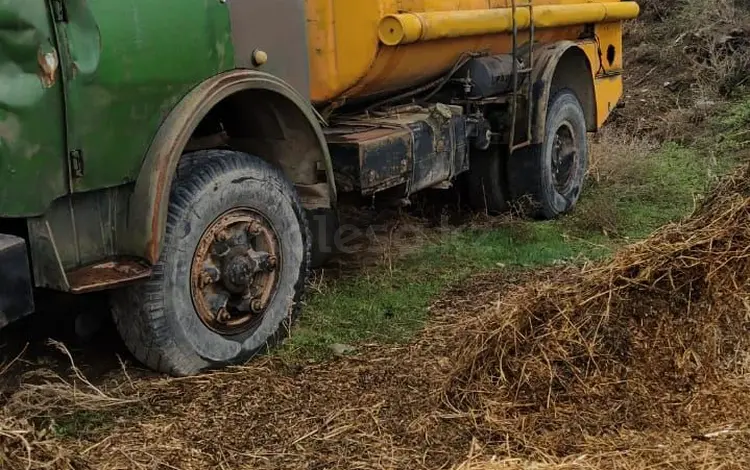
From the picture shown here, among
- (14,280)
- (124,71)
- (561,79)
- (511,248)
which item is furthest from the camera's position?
(561,79)

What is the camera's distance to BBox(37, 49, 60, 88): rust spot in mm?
3584

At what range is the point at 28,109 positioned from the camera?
356cm

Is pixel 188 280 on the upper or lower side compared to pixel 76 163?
lower

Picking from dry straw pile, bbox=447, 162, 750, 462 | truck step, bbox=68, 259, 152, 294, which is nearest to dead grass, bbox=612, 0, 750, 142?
dry straw pile, bbox=447, 162, 750, 462

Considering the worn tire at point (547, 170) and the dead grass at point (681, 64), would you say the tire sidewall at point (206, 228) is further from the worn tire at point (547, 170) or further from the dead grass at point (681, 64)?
the dead grass at point (681, 64)

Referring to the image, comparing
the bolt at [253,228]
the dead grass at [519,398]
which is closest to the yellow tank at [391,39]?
the bolt at [253,228]

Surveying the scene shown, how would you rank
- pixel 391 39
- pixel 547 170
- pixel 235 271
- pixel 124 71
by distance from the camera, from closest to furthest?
pixel 124 71, pixel 235 271, pixel 391 39, pixel 547 170

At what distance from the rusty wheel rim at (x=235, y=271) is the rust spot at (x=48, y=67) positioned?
990mm

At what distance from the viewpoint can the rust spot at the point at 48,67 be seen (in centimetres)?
358

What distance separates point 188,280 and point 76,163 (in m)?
0.74

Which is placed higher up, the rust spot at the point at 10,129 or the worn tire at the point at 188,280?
the rust spot at the point at 10,129

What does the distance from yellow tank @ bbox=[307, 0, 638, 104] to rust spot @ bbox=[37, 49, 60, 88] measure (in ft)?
6.75

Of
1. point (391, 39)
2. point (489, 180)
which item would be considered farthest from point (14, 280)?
point (489, 180)

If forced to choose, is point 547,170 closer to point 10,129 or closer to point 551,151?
point 551,151
